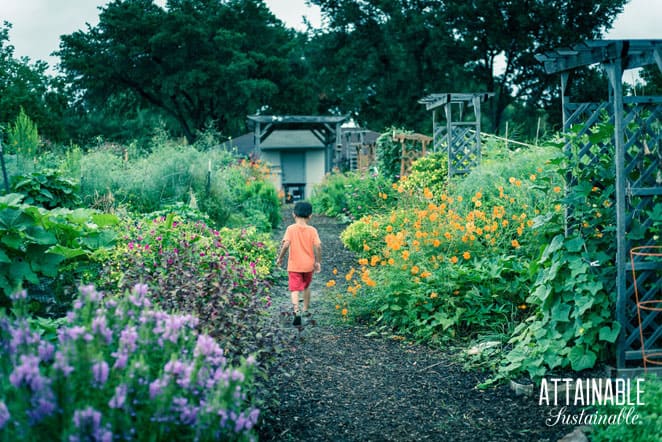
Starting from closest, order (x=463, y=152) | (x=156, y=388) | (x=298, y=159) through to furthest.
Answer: (x=156, y=388), (x=463, y=152), (x=298, y=159)

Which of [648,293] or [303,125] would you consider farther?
[303,125]

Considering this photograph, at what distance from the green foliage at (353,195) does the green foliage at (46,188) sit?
603 cm

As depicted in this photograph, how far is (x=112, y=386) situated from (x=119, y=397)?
0.18m

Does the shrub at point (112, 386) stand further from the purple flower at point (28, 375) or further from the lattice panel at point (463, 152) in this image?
the lattice panel at point (463, 152)

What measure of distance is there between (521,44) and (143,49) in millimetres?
18816

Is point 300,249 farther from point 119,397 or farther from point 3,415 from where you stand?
point 3,415

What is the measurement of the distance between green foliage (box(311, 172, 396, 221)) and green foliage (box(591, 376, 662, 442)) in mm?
8383

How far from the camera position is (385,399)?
14.1 feet

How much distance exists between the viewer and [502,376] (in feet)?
14.6

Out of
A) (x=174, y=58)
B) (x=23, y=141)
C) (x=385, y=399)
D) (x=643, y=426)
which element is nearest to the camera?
(x=643, y=426)

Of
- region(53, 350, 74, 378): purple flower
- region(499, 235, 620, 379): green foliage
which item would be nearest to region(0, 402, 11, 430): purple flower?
region(53, 350, 74, 378): purple flower

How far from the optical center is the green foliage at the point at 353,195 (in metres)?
14.3

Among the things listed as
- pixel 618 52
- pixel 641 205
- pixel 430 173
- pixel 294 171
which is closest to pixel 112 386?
pixel 641 205

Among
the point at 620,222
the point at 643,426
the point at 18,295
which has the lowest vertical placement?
the point at 643,426
